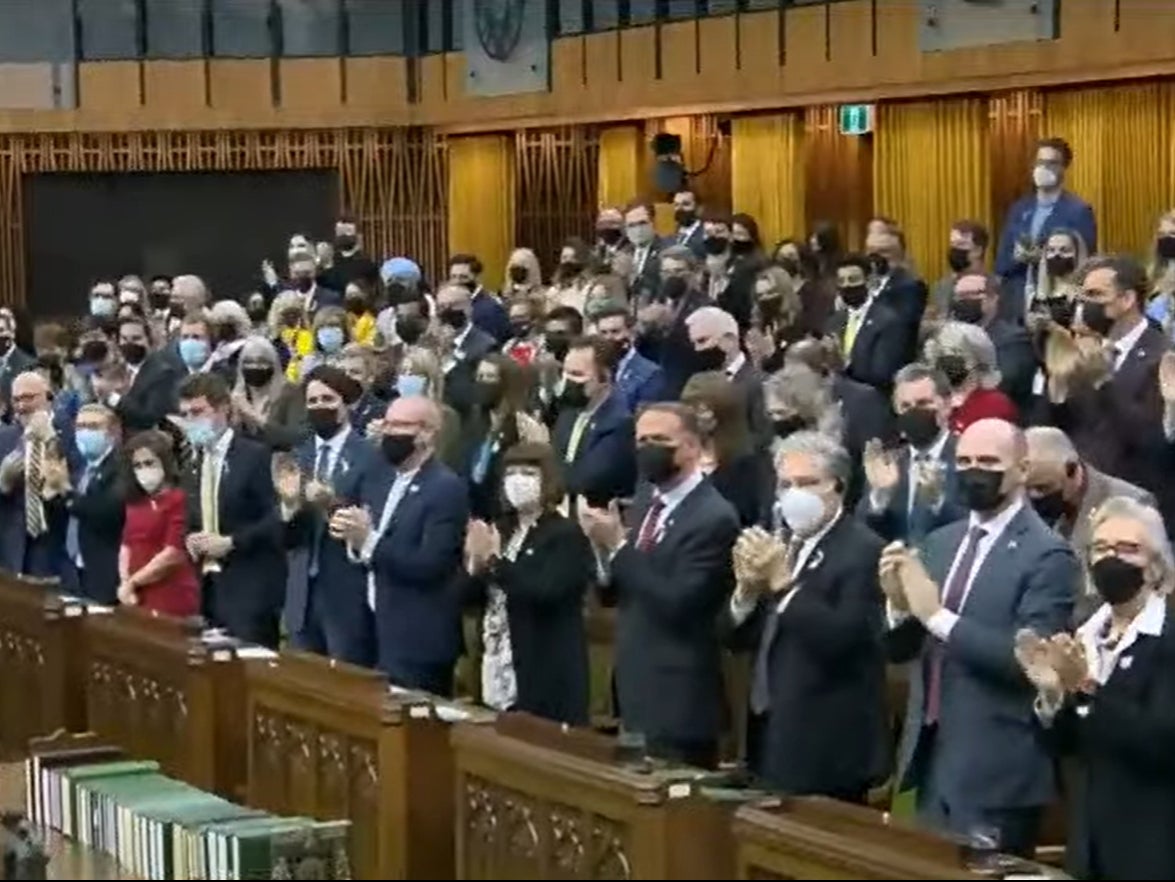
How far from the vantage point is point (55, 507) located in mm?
10656

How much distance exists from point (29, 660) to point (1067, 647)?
158 inches

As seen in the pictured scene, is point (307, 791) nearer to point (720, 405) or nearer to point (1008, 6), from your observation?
point (720, 405)

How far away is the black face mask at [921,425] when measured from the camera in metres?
7.74

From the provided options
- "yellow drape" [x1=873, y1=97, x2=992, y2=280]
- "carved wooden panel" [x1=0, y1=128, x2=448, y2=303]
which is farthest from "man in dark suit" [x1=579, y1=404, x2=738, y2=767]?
"carved wooden panel" [x1=0, y1=128, x2=448, y2=303]

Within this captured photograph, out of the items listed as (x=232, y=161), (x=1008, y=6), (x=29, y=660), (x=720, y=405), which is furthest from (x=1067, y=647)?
(x=232, y=161)

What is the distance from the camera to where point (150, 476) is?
897 cm

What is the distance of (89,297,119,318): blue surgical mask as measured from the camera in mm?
14828

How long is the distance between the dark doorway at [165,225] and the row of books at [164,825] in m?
15.0

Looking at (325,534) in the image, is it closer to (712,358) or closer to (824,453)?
(712,358)

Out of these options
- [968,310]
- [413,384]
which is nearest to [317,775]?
[413,384]

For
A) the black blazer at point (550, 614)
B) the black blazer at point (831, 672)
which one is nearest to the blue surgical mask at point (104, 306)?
the black blazer at point (550, 614)

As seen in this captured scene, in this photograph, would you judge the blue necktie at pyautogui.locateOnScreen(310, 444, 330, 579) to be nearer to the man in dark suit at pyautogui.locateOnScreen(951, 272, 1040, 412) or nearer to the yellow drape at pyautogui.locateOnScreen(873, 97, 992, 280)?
the man in dark suit at pyautogui.locateOnScreen(951, 272, 1040, 412)

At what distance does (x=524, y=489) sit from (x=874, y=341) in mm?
4004

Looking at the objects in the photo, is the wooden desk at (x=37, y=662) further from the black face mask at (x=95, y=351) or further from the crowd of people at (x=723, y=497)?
the black face mask at (x=95, y=351)
